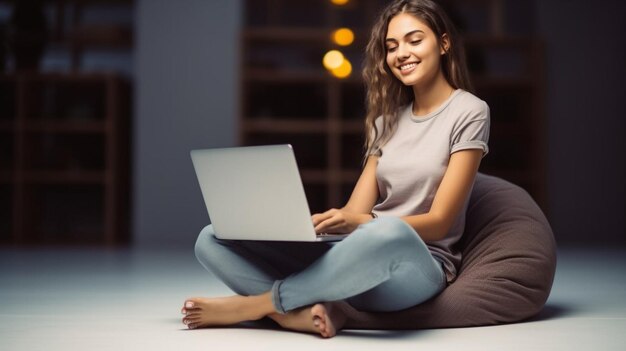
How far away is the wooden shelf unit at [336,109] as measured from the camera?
19.4 ft

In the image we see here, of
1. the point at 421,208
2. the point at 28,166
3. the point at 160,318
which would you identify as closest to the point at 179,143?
the point at 28,166

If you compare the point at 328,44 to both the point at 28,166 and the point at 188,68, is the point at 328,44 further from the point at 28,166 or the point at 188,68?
the point at 28,166

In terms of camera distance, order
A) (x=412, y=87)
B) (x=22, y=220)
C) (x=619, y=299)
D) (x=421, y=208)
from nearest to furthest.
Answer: (x=421, y=208)
(x=412, y=87)
(x=619, y=299)
(x=22, y=220)

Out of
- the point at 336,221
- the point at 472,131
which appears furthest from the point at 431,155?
the point at 336,221

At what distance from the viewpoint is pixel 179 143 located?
20.2ft

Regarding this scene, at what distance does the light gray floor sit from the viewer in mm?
1840

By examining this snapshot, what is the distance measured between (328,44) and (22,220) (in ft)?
8.75

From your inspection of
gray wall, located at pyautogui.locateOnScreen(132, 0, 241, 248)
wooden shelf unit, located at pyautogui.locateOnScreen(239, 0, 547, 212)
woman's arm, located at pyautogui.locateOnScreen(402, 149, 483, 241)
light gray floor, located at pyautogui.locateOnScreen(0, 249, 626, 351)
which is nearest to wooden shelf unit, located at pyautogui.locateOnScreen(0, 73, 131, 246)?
gray wall, located at pyautogui.locateOnScreen(132, 0, 241, 248)

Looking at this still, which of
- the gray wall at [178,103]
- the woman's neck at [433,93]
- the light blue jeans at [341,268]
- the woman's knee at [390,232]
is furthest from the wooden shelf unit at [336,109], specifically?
the woman's knee at [390,232]

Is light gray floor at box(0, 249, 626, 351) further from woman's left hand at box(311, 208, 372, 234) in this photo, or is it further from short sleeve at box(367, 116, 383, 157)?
short sleeve at box(367, 116, 383, 157)

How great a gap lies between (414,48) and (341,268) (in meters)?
0.66

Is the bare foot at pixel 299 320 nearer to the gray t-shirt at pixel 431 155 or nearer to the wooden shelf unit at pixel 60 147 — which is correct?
the gray t-shirt at pixel 431 155

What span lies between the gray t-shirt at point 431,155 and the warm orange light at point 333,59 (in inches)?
154

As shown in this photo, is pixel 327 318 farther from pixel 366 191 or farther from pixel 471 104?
pixel 471 104
